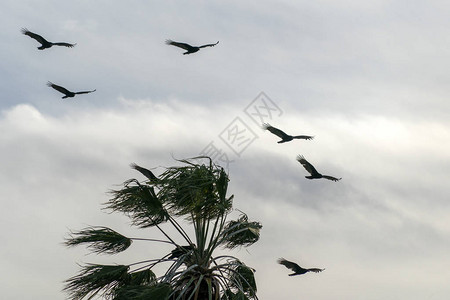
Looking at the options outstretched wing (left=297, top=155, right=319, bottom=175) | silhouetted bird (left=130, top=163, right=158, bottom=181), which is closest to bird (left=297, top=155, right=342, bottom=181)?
→ outstretched wing (left=297, top=155, right=319, bottom=175)

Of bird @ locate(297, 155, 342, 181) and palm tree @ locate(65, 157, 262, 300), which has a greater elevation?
bird @ locate(297, 155, 342, 181)

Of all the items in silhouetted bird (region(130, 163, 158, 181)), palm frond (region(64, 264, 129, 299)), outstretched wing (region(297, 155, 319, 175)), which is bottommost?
palm frond (region(64, 264, 129, 299))

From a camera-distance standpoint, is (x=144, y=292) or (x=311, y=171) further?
(x=311, y=171)

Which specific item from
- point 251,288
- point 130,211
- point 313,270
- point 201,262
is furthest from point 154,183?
point 313,270

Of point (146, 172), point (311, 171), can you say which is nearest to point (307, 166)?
point (311, 171)

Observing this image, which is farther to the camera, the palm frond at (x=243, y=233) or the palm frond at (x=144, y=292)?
the palm frond at (x=243, y=233)

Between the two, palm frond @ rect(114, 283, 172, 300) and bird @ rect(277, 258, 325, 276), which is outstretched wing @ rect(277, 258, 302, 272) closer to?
bird @ rect(277, 258, 325, 276)

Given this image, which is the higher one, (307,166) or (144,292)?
→ (307,166)

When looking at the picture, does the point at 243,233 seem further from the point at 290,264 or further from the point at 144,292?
the point at 144,292

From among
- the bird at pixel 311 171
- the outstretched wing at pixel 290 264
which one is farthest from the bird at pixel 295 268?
the bird at pixel 311 171

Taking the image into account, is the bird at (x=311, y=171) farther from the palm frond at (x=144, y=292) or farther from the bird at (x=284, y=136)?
the palm frond at (x=144, y=292)

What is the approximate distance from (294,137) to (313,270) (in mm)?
3696

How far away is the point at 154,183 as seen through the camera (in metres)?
17.4

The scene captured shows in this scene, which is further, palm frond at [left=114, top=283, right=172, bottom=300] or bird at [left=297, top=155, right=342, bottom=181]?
bird at [left=297, top=155, right=342, bottom=181]
